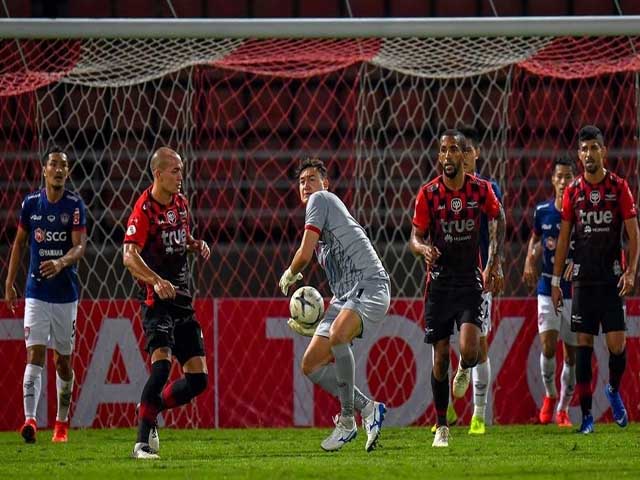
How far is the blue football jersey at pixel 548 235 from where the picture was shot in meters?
9.80

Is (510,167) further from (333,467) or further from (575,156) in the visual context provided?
(333,467)

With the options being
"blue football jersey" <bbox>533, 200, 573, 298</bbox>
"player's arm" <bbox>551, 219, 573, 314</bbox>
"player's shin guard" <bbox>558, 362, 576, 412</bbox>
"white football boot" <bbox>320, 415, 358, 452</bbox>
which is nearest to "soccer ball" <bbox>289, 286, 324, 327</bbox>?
"white football boot" <bbox>320, 415, 358, 452</bbox>

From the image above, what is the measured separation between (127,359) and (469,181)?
323 centimetres

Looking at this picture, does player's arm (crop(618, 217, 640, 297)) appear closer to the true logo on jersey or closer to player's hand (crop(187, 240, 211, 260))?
the true logo on jersey

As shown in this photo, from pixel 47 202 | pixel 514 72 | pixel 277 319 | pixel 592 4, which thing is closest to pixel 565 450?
pixel 277 319

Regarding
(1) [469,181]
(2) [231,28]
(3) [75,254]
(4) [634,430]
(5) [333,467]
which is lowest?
(4) [634,430]

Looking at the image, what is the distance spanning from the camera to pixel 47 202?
9.00m

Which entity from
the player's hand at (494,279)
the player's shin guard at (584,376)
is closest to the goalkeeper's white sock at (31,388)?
the player's hand at (494,279)

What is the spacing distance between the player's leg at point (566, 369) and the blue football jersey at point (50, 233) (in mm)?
3453

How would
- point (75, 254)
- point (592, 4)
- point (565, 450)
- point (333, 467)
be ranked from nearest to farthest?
point (333, 467), point (565, 450), point (75, 254), point (592, 4)

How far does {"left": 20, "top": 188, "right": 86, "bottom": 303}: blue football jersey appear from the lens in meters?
8.95

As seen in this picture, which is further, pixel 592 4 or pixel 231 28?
pixel 592 4

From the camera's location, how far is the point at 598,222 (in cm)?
862

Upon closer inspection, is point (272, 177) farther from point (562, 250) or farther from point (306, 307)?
point (306, 307)
